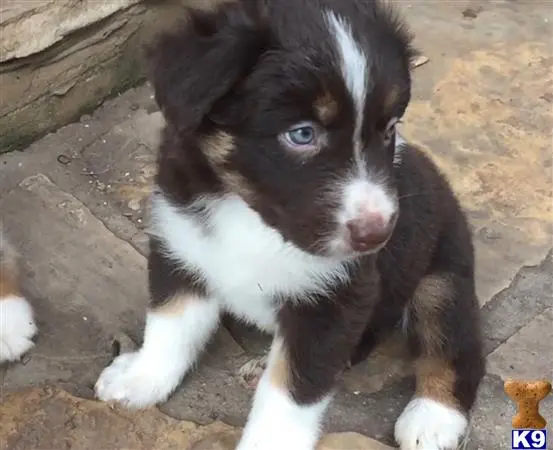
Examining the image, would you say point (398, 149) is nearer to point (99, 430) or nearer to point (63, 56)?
point (99, 430)

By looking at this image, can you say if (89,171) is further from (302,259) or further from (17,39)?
(302,259)

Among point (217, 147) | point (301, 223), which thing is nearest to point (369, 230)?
point (301, 223)

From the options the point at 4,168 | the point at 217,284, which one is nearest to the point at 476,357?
the point at 217,284

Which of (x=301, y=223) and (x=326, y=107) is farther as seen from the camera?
(x=301, y=223)

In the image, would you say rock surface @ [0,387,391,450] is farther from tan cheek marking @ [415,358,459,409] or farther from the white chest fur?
the white chest fur

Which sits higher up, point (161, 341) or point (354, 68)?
point (354, 68)

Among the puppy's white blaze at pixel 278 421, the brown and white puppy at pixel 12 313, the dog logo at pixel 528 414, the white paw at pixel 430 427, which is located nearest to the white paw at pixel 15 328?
the brown and white puppy at pixel 12 313

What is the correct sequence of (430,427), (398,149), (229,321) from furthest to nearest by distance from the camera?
(229,321)
(430,427)
(398,149)

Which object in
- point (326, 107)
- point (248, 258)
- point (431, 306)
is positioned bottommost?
point (431, 306)
